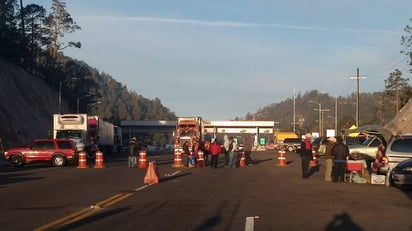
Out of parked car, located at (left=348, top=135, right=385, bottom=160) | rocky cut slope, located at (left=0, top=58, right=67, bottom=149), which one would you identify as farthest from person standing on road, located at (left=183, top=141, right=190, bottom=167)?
rocky cut slope, located at (left=0, top=58, right=67, bottom=149)

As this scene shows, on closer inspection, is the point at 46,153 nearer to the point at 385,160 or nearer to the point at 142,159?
the point at 142,159

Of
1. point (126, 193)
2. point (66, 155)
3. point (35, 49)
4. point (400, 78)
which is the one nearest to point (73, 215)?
point (126, 193)

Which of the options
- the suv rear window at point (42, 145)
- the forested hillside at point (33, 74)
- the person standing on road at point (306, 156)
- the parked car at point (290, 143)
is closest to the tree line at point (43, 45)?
the forested hillside at point (33, 74)

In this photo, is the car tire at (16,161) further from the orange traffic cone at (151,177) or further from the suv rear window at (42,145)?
the orange traffic cone at (151,177)

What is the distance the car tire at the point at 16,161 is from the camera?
126ft

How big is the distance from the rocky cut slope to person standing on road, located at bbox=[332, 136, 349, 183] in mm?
47688

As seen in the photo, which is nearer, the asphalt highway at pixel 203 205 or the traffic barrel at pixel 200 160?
the asphalt highway at pixel 203 205

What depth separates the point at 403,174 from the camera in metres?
21.5

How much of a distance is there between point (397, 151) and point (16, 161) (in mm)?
22658

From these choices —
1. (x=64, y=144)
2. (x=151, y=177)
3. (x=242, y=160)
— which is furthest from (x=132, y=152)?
(x=151, y=177)

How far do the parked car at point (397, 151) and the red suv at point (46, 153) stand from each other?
20.6m

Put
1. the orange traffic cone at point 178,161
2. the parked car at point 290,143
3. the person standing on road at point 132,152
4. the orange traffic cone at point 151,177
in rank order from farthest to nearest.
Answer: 1. the parked car at point 290,143
2. the orange traffic cone at point 178,161
3. the person standing on road at point 132,152
4. the orange traffic cone at point 151,177

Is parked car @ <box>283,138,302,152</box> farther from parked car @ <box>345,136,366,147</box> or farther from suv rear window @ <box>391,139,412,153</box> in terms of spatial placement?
suv rear window @ <box>391,139,412,153</box>

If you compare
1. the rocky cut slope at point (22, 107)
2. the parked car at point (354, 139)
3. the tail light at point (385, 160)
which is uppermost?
the rocky cut slope at point (22, 107)
